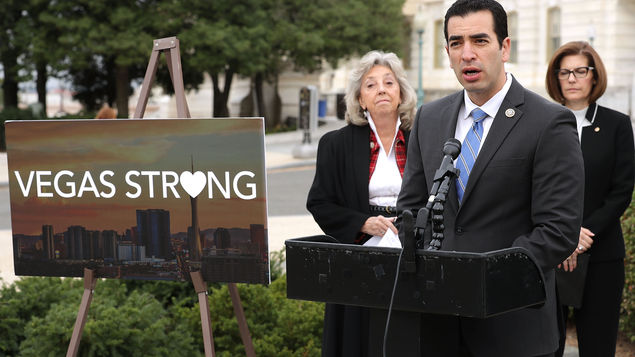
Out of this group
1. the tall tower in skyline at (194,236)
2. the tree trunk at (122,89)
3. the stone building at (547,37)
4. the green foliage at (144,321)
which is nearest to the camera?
the tall tower in skyline at (194,236)

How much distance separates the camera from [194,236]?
4234 millimetres

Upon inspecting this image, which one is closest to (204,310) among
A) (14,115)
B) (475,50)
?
(475,50)

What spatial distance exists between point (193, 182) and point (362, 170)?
3.01ft

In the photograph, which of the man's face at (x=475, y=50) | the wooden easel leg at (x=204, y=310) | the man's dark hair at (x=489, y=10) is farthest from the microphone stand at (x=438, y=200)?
the wooden easel leg at (x=204, y=310)

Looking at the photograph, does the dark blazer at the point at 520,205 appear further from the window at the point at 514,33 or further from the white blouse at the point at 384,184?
the window at the point at 514,33

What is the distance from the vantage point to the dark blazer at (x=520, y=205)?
8.80 ft

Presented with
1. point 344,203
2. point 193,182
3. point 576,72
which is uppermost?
point 576,72

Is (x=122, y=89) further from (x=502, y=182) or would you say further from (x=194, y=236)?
(x=502, y=182)

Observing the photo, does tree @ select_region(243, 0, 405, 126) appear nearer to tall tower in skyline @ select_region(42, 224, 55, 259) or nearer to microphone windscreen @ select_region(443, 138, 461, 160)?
tall tower in skyline @ select_region(42, 224, 55, 259)

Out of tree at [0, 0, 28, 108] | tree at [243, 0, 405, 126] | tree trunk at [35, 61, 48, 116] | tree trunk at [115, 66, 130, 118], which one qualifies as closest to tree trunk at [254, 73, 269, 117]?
tree at [243, 0, 405, 126]

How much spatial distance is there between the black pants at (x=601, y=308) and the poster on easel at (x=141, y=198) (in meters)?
1.72

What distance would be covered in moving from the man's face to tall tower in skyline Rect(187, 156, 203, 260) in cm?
180

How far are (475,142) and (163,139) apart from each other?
1854mm

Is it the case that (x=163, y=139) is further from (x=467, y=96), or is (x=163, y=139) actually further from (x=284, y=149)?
(x=284, y=149)
